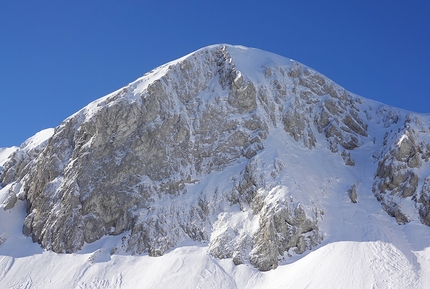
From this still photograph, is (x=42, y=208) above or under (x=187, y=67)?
under

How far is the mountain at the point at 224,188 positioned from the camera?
5231cm

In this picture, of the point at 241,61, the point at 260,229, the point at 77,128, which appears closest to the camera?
the point at 260,229

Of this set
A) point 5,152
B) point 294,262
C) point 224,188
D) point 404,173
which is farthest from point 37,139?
point 404,173

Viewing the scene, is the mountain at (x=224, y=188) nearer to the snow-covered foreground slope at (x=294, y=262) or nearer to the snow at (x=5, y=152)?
the snow-covered foreground slope at (x=294, y=262)

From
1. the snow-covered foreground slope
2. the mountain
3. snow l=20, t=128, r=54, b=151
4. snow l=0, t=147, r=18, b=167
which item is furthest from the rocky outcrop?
snow l=0, t=147, r=18, b=167

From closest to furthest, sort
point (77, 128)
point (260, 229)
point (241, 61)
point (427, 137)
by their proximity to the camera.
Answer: point (260, 229) < point (427, 137) < point (77, 128) < point (241, 61)

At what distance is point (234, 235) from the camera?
55250 mm

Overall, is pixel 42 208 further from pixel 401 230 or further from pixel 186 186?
pixel 401 230

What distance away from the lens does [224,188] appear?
60.9 meters

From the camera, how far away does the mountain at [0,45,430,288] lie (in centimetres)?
5231

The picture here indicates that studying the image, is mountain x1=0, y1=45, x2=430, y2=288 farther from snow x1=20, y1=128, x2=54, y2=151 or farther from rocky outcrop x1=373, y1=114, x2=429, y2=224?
snow x1=20, y1=128, x2=54, y2=151

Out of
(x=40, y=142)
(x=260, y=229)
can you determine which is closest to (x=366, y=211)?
(x=260, y=229)

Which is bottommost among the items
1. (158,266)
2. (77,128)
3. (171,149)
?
(158,266)

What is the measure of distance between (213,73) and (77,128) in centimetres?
2262
